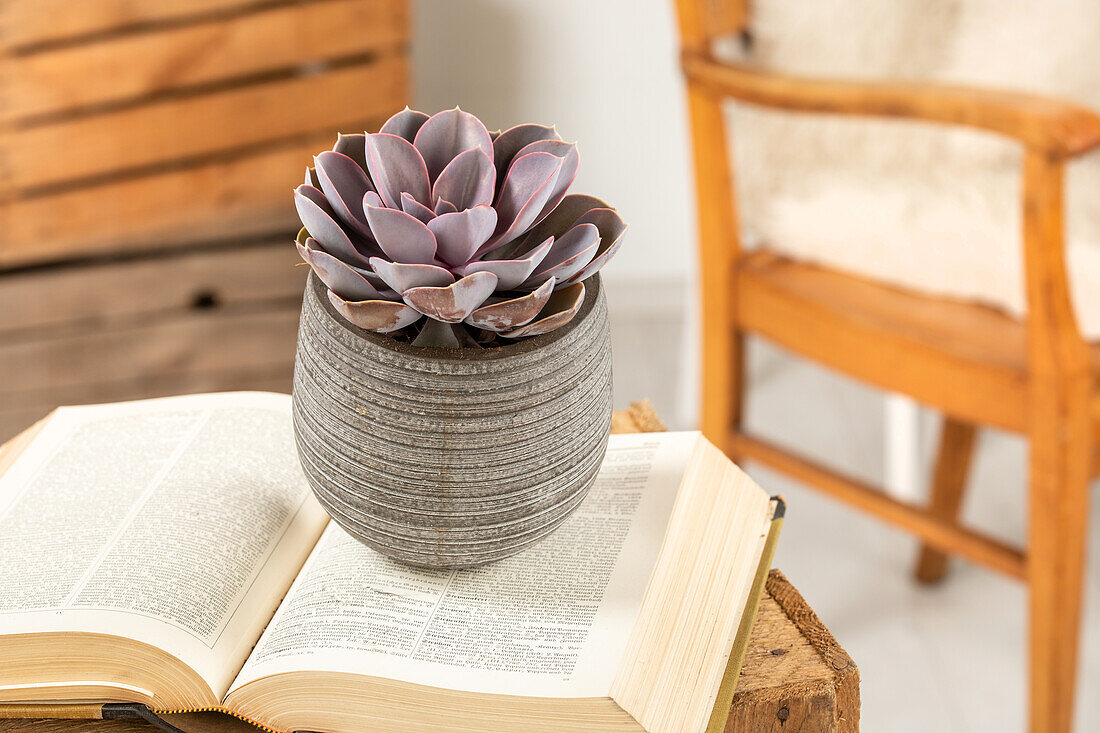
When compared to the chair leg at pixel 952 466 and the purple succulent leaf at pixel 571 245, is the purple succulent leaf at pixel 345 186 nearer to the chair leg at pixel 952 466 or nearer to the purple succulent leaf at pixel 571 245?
the purple succulent leaf at pixel 571 245

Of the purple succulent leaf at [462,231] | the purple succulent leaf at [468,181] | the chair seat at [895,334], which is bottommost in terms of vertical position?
the chair seat at [895,334]

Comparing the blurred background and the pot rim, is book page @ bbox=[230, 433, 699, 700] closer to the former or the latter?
the pot rim

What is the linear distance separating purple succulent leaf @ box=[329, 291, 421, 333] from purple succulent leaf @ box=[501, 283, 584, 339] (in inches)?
1.6

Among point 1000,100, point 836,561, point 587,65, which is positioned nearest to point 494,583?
point 1000,100

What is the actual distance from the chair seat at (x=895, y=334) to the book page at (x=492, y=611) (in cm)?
54

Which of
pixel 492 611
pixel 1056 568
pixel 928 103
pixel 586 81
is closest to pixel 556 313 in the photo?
pixel 492 611

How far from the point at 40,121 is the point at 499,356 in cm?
104

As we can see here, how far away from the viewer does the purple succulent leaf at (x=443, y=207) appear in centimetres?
45

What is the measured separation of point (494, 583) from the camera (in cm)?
50

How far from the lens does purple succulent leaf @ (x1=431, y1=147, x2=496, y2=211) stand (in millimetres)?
447

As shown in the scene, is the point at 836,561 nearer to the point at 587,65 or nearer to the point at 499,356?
the point at 587,65

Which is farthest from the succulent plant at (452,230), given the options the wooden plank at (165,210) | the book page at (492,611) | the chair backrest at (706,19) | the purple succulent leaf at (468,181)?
the wooden plank at (165,210)

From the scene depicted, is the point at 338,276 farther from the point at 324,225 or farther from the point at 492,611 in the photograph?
the point at 492,611

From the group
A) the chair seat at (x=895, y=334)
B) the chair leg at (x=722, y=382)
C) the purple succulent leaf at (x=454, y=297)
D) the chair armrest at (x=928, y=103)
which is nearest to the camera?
the purple succulent leaf at (x=454, y=297)
